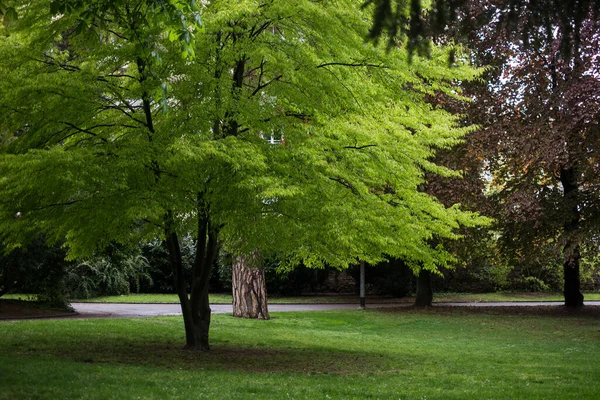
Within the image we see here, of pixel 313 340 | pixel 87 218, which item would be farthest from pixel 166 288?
pixel 87 218

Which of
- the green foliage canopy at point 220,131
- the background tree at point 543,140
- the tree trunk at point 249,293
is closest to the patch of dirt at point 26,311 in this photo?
the tree trunk at point 249,293

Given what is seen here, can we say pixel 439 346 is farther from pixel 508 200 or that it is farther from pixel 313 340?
pixel 508 200

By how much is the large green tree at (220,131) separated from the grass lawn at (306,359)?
2.21m

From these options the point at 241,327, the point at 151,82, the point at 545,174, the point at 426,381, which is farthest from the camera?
the point at 545,174

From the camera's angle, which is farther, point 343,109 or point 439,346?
point 439,346

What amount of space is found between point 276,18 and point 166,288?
93.1 ft

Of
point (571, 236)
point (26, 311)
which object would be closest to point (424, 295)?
point (571, 236)

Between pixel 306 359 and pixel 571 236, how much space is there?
40.2ft

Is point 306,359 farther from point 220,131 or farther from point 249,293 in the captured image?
point 249,293

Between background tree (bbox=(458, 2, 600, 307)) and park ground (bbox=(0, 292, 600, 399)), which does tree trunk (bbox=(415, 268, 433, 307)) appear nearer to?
background tree (bbox=(458, 2, 600, 307))

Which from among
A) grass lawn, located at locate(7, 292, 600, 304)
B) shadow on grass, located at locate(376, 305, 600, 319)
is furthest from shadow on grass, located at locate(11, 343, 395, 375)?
grass lawn, located at locate(7, 292, 600, 304)

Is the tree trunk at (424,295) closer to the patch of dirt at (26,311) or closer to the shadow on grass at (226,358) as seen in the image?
the patch of dirt at (26,311)

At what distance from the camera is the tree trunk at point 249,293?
75.5 ft

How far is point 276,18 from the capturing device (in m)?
11.7
